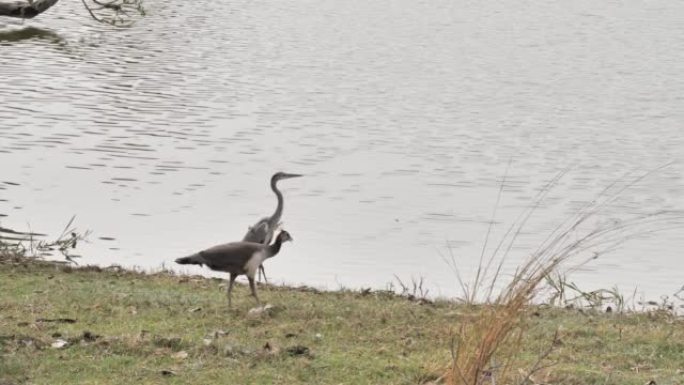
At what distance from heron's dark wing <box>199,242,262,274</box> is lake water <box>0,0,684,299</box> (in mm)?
3687

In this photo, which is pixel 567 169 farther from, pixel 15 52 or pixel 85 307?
pixel 15 52

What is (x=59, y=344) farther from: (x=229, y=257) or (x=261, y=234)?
(x=261, y=234)

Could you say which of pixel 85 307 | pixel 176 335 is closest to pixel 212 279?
pixel 85 307

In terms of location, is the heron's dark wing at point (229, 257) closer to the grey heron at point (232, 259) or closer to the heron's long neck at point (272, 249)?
the grey heron at point (232, 259)

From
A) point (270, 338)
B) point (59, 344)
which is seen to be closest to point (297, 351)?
point (270, 338)

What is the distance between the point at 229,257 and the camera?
411 inches

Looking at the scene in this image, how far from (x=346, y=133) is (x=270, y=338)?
13.5m

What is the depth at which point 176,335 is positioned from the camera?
9.36 m

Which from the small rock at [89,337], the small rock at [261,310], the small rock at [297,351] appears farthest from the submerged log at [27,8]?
the small rock at [297,351]

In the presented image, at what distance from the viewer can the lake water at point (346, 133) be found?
53.2 feet

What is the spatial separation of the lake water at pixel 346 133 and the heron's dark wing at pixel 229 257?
369 cm

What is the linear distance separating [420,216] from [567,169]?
3.65m

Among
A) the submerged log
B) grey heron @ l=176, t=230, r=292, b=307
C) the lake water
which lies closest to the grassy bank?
grey heron @ l=176, t=230, r=292, b=307

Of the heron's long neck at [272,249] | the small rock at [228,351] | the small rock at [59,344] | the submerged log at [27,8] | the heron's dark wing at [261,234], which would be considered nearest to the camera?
the small rock at [228,351]
